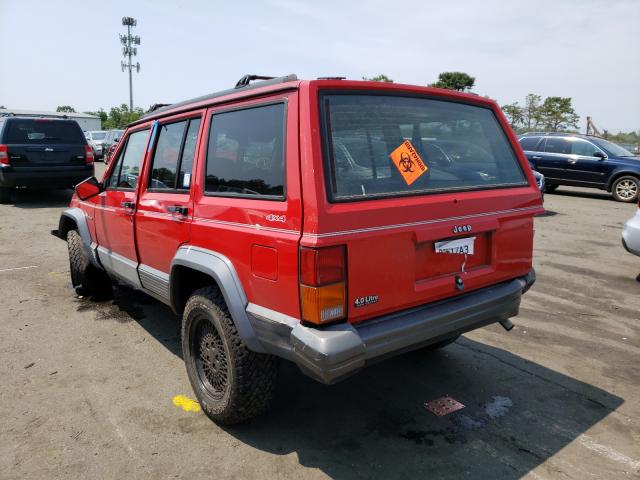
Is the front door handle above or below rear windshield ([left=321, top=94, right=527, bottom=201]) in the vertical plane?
below

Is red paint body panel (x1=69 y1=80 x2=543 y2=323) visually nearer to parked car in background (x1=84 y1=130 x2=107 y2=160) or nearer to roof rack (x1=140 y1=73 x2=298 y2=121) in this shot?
roof rack (x1=140 y1=73 x2=298 y2=121)

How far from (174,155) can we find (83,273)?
93.8 inches

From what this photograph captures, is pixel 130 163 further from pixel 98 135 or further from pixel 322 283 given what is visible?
pixel 98 135

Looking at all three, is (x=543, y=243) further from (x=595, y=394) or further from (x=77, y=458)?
(x=77, y=458)

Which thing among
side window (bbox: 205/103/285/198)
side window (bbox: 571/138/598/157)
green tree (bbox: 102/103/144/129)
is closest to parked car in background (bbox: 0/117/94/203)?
side window (bbox: 205/103/285/198)

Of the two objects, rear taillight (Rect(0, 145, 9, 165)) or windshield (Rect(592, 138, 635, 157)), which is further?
windshield (Rect(592, 138, 635, 157))

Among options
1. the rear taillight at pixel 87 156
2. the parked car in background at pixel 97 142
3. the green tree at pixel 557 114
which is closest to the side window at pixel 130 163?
the rear taillight at pixel 87 156

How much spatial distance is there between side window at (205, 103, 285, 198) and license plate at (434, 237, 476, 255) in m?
0.94

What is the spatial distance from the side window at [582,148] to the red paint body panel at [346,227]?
39.1 ft

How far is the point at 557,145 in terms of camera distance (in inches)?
545

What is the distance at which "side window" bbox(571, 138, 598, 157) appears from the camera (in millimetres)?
A: 13383

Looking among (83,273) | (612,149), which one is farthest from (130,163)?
(612,149)

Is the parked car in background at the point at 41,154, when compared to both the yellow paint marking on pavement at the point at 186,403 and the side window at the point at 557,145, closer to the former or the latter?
the yellow paint marking on pavement at the point at 186,403

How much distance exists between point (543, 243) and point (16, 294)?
7.60 metres
